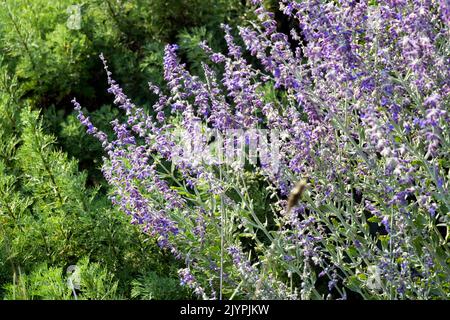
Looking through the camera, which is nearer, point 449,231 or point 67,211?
point 449,231

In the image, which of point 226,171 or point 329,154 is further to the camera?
point 226,171

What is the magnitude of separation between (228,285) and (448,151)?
1.16 metres

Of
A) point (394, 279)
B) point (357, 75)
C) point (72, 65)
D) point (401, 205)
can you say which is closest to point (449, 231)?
point (394, 279)

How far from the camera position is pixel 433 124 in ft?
7.86

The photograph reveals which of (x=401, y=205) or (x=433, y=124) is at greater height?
(x=433, y=124)

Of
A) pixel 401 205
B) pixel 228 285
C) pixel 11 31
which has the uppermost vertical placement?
pixel 11 31

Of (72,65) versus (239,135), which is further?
(72,65)

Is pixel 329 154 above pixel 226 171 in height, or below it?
above

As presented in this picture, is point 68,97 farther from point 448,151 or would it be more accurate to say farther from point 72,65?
point 448,151

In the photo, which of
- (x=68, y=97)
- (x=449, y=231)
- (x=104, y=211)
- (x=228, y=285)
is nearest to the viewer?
(x=449, y=231)

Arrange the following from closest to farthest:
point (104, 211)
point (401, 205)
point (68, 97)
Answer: point (401, 205) → point (104, 211) → point (68, 97)

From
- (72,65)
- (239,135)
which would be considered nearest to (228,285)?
(239,135)

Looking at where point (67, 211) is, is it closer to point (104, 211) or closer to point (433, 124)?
point (104, 211)

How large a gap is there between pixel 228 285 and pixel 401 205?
100 cm
